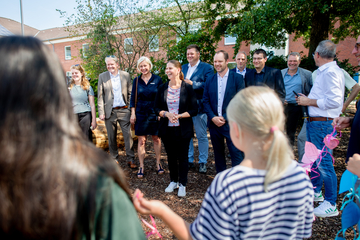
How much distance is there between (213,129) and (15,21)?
598 cm

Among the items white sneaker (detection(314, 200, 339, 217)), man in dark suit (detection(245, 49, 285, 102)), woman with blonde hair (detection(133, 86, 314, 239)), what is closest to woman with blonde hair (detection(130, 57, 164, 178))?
man in dark suit (detection(245, 49, 285, 102))

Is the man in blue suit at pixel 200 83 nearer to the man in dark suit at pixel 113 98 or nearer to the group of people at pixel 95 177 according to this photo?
the man in dark suit at pixel 113 98

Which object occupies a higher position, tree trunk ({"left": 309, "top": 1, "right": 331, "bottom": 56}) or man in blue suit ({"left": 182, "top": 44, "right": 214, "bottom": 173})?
tree trunk ({"left": 309, "top": 1, "right": 331, "bottom": 56})

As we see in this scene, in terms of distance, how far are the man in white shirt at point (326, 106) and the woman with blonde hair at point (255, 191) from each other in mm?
2393

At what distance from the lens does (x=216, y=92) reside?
387 centimetres

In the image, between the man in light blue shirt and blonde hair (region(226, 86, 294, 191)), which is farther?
the man in light blue shirt

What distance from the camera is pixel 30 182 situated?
0.65 m

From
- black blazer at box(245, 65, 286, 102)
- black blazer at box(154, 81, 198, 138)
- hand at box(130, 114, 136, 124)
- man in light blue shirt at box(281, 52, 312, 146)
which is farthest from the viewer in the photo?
hand at box(130, 114, 136, 124)

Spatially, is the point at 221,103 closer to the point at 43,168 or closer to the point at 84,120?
the point at 84,120

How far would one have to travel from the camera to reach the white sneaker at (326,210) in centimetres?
319

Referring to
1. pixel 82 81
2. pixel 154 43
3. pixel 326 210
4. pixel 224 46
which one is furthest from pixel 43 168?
pixel 224 46

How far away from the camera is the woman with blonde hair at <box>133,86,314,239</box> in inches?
45.4

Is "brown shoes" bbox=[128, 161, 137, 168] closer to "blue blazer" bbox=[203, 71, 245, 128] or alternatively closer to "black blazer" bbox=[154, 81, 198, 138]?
"black blazer" bbox=[154, 81, 198, 138]

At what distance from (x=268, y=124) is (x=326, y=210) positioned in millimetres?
2867
